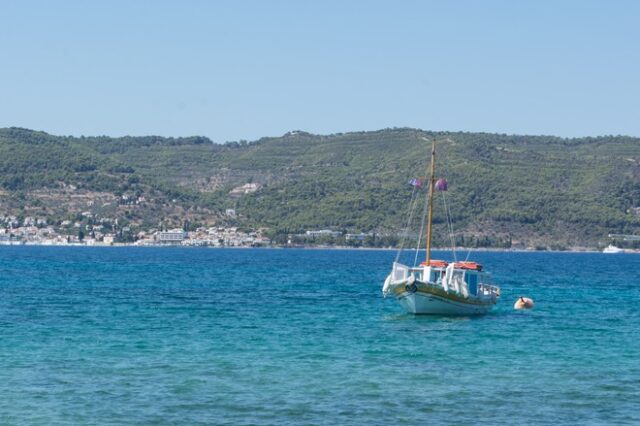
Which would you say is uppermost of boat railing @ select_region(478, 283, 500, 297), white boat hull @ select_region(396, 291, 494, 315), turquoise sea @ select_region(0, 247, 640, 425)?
boat railing @ select_region(478, 283, 500, 297)

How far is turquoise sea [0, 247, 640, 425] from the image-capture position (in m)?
30.8

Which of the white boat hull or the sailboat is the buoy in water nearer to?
the sailboat

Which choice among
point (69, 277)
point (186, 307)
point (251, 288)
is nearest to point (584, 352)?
point (186, 307)

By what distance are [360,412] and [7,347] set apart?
16.9 metres

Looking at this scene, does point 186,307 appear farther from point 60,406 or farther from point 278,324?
→ point 60,406

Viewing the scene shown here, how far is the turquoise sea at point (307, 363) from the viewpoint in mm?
30750

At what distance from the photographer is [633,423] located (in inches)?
1175

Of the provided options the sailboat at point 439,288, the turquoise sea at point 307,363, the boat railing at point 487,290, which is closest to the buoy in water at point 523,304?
the turquoise sea at point 307,363

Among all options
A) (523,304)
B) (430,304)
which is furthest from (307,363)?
(523,304)

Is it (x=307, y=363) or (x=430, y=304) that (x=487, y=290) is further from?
(x=307, y=363)

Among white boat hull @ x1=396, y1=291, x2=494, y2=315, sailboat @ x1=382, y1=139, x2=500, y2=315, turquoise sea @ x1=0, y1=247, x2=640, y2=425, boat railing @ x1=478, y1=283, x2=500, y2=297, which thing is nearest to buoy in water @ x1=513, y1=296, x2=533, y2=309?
turquoise sea @ x1=0, y1=247, x2=640, y2=425

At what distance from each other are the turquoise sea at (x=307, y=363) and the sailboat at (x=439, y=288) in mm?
1324

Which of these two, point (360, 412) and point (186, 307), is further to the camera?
point (186, 307)

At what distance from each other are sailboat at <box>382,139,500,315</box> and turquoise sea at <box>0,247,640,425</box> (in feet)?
4.34
